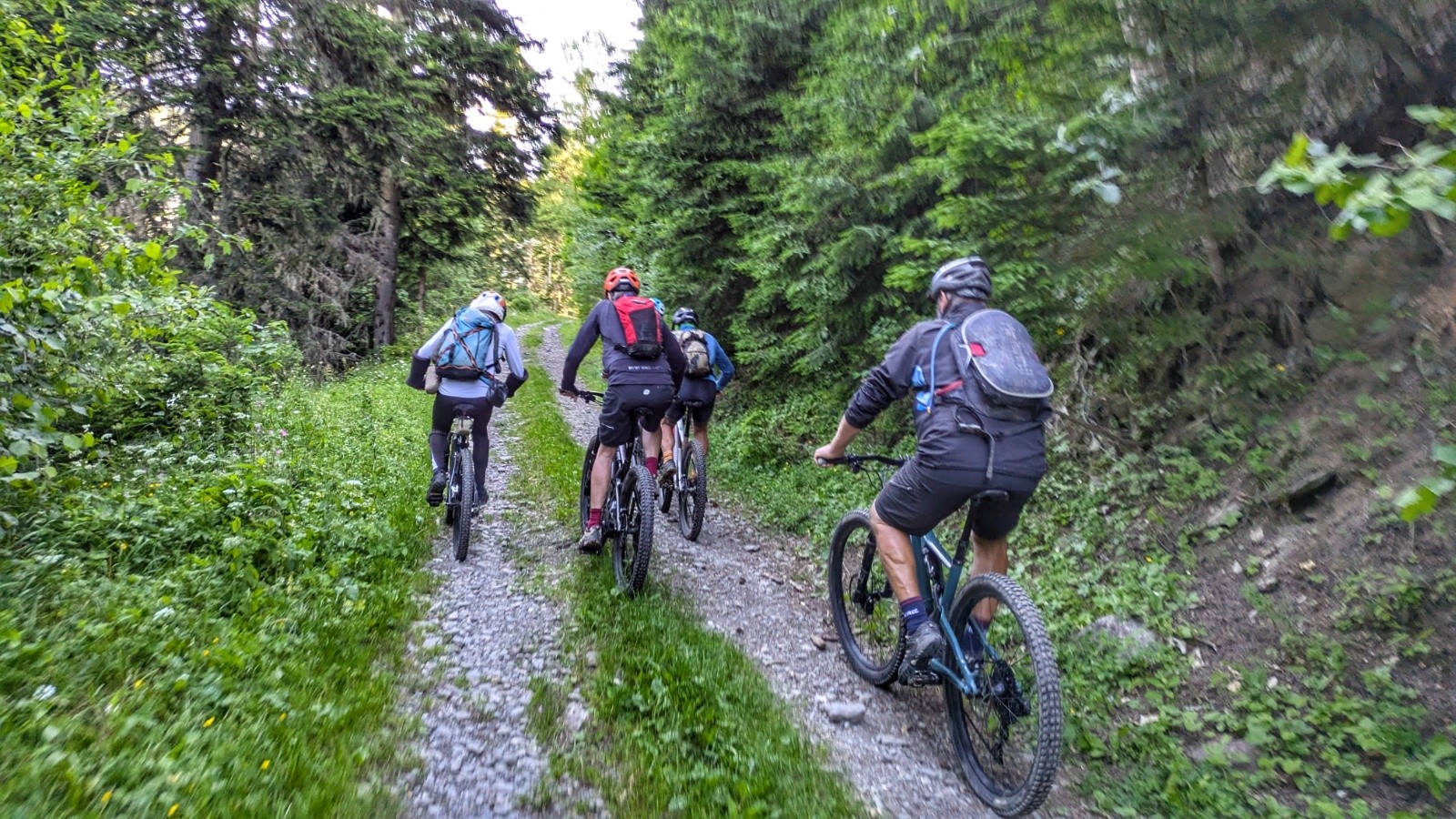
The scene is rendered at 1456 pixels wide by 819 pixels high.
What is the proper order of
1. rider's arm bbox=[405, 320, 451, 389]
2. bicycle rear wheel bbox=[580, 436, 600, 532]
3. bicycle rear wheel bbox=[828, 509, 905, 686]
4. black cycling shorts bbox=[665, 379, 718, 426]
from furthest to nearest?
black cycling shorts bbox=[665, 379, 718, 426], rider's arm bbox=[405, 320, 451, 389], bicycle rear wheel bbox=[580, 436, 600, 532], bicycle rear wheel bbox=[828, 509, 905, 686]

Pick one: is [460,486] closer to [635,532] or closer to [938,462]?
[635,532]

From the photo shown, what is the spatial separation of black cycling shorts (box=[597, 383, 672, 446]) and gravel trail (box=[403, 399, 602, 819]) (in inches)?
44.6

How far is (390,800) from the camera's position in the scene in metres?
2.81

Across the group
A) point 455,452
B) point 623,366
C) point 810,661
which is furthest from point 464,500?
point 810,661

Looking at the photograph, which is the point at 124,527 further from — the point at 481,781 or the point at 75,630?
the point at 481,781

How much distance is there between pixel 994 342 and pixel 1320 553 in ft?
7.87

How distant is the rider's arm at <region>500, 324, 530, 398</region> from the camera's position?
5.93 m

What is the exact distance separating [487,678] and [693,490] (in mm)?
3086

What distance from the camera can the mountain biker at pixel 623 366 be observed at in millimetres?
5199

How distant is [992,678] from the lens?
3.23 meters

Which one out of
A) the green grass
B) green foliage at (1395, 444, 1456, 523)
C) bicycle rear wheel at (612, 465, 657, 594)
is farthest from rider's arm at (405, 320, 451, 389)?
green foliage at (1395, 444, 1456, 523)

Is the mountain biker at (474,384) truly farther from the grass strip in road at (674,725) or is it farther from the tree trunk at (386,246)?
the tree trunk at (386,246)

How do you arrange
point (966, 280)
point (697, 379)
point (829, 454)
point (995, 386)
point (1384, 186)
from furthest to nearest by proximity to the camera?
point (697, 379), point (829, 454), point (966, 280), point (995, 386), point (1384, 186)

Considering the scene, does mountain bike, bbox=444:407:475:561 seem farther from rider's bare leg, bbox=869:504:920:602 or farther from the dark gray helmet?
the dark gray helmet
